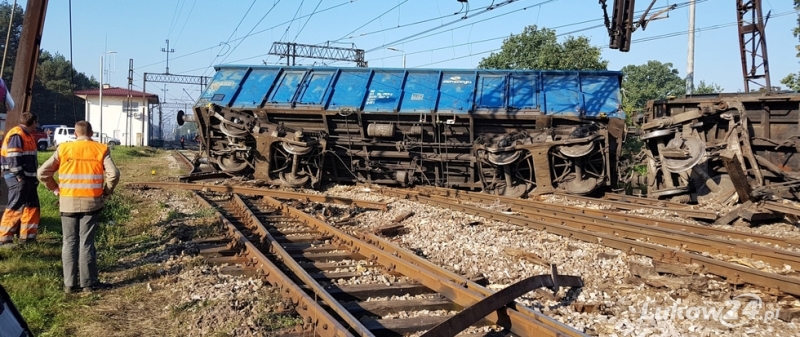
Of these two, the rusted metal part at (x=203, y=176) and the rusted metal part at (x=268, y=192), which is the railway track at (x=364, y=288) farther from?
the rusted metal part at (x=203, y=176)

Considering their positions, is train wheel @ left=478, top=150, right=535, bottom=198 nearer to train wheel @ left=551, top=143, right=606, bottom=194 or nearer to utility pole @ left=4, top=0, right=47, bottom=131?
train wheel @ left=551, top=143, right=606, bottom=194

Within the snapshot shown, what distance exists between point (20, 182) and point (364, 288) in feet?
16.1

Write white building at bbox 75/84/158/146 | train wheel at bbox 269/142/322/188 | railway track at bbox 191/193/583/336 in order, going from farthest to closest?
1. white building at bbox 75/84/158/146
2. train wheel at bbox 269/142/322/188
3. railway track at bbox 191/193/583/336

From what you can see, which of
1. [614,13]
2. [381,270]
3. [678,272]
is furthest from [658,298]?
[614,13]

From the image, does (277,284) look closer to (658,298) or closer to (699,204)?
(658,298)

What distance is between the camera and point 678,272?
18.1 feet

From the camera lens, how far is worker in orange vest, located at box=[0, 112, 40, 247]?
275 inches

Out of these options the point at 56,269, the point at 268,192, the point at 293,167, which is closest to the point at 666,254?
the point at 56,269

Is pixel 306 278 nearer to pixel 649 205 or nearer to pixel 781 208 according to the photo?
pixel 781 208

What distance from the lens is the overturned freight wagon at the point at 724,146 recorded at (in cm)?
1009

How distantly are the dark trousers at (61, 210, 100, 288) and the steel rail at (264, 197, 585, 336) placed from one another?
2.70m

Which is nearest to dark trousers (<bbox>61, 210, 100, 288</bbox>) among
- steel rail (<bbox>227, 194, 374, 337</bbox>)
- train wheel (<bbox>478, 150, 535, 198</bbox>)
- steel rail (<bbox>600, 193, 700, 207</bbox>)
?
steel rail (<bbox>227, 194, 374, 337</bbox>)

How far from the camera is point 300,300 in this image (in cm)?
457

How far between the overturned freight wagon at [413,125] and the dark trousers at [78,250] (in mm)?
7895
